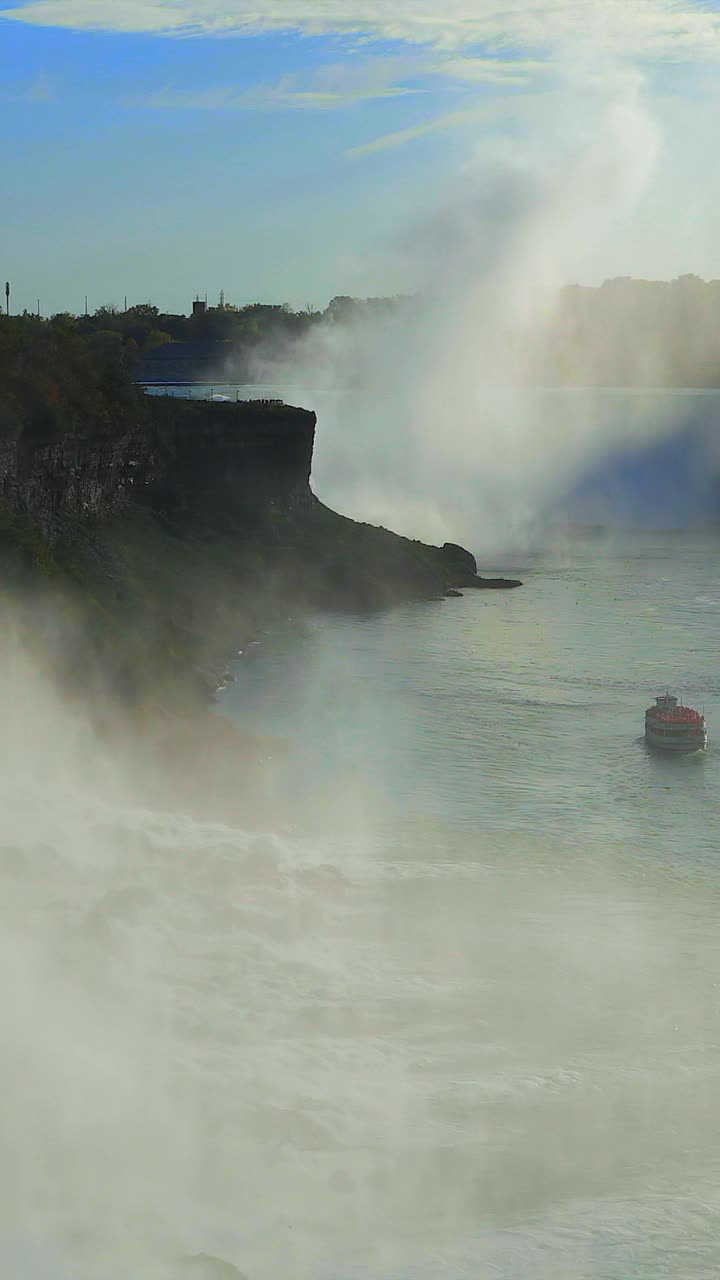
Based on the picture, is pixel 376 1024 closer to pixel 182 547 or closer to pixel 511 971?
pixel 511 971

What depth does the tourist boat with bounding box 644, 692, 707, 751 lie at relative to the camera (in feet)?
112

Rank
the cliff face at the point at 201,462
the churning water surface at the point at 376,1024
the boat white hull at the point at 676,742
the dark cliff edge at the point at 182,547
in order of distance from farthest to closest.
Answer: the cliff face at the point at 201,462 → the dark cliff edge at the point at 182,547 → the boat white hull at the point at 676,742 → the churning water surface at the point at 376,1024

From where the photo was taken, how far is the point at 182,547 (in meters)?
51.9

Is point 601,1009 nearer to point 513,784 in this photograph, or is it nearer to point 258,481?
point 513,784

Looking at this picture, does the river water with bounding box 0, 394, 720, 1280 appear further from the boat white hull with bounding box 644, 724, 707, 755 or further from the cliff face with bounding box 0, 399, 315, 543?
the cliff face with bounding box 0, 399, 315, 543

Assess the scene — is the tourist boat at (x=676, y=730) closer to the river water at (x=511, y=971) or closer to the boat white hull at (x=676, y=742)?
the boat white hull at (x=676, y=742)

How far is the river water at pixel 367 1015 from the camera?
16.1 meters

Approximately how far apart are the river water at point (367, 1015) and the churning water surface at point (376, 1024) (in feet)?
0.13

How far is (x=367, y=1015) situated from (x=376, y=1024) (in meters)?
0.26

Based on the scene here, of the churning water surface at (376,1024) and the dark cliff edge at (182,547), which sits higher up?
the dark cliff edge at (182,547)

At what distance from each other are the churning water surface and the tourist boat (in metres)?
0.45

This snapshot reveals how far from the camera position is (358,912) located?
23.8m

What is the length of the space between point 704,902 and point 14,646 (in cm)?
1443

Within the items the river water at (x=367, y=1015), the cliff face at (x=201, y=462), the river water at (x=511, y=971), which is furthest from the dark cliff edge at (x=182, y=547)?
the river water at (x=367, y=1015)
